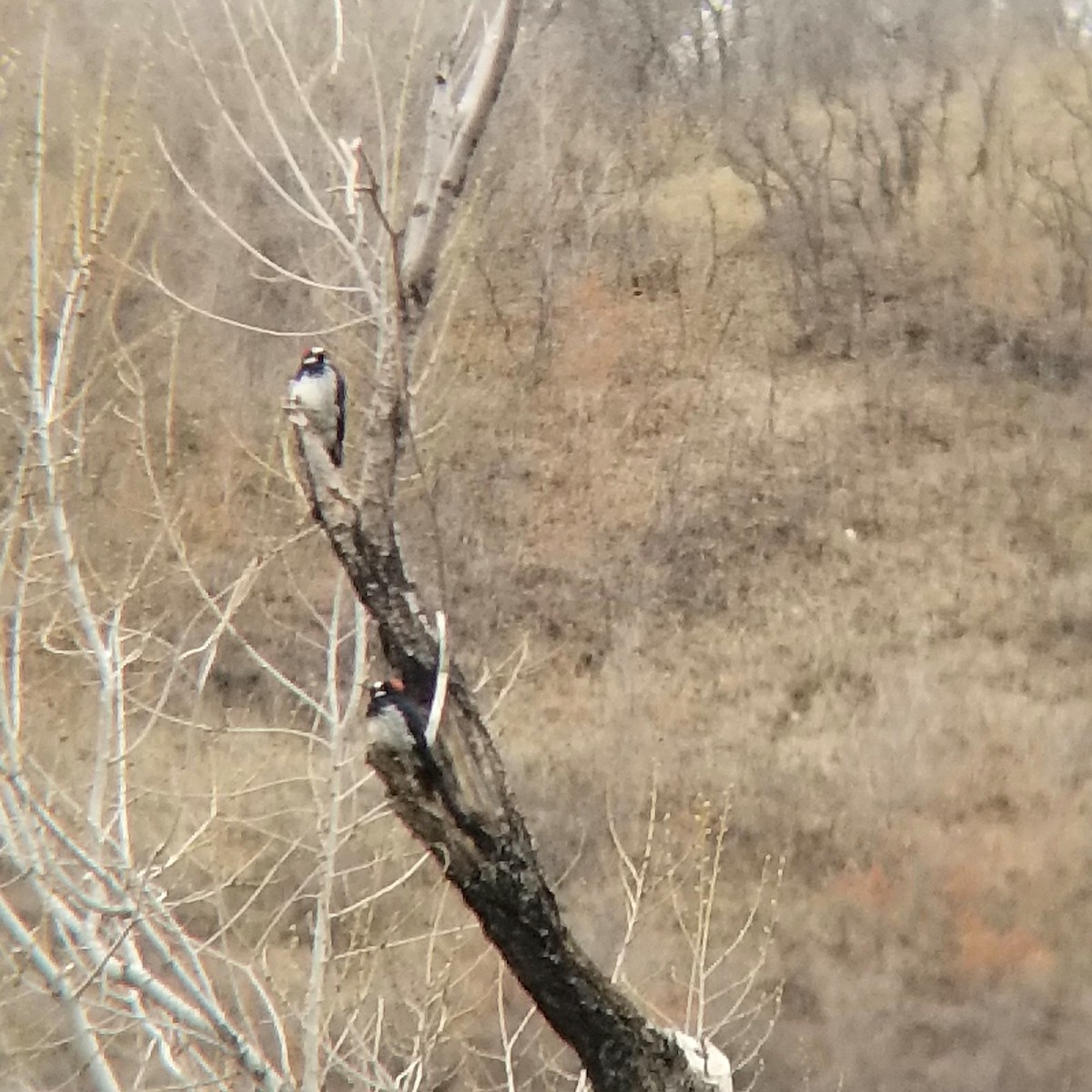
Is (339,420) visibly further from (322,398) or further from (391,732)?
(391,732)

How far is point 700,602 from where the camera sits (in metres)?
5.15

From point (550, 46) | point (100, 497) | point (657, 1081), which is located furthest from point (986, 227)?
point (657, 1081)

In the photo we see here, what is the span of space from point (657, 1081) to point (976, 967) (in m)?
3.15

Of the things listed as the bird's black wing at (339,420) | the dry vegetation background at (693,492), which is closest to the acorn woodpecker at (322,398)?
the bird's black wing at (339,420)

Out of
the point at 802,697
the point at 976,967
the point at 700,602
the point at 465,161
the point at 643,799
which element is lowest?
the point at 976,967

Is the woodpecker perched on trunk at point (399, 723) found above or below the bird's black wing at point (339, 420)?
below

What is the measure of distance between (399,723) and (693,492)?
397 cm

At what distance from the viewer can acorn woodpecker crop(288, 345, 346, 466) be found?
4.91 feet

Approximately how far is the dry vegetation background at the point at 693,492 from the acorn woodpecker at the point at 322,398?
296 centimetres

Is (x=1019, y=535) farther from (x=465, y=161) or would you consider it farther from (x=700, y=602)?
(x=465, y=161)

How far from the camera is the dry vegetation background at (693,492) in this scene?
4449 millimetres

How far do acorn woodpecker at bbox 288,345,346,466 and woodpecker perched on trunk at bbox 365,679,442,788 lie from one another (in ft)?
1.13

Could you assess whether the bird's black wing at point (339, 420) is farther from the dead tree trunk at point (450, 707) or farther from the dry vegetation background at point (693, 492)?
the dry vegetation background at point (693, 492)

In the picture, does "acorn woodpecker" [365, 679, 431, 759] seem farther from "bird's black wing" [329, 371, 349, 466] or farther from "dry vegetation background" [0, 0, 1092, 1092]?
"dry vegetation background" [0, 0, 1092, 1092]
